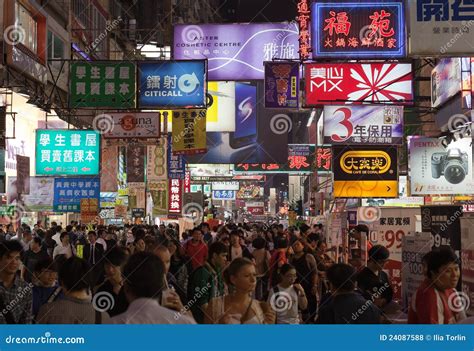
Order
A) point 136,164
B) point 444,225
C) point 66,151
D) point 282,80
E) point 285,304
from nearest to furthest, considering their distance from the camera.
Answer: point 285,304
point 444,225
point 282,80
point 66,151
point 136,164

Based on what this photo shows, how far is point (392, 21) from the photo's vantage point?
16406 millimetres

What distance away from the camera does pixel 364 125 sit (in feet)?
69.1

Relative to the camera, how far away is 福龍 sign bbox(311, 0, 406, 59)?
52.4 ft

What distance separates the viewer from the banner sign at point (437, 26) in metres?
8.75

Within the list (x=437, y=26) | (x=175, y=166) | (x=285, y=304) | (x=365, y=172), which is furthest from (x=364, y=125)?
(x=285, y=304)

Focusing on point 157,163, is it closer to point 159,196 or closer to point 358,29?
point 159,196

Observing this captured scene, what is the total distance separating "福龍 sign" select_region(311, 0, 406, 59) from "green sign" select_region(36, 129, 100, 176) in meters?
8.59

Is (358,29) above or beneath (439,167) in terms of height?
above

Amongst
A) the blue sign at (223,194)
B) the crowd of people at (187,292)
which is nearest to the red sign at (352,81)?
the crowd of people at (187,292)

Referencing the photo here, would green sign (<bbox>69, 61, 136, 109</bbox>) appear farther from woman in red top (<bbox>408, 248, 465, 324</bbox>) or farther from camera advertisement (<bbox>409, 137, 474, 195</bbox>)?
woman in red top (<bbox>408, 248, 465, 324</bbox>)

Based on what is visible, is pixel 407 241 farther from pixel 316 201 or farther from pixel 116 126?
pixel 316 201

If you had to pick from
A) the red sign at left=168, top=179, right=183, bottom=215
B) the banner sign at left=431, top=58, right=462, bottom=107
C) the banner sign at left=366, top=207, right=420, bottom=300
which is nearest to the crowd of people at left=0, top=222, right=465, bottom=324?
the banner sign at left=366, top=207, right=420, bottom=300

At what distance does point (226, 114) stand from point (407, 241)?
1938cm

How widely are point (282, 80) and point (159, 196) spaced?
19.0 metres
